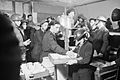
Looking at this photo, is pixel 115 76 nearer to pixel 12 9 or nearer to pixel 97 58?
pixel 97 58

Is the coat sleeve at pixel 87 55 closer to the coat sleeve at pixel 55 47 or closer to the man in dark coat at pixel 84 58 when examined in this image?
the man in dark coat at pixel 84 58

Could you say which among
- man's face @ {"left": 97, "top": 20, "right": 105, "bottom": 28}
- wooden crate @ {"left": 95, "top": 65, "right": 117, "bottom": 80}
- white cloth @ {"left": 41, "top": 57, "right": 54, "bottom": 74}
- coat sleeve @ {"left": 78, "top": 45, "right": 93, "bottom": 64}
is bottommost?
wooden crate @ {"left": 95, "top": 65, "right": 117, "bottom": 80}

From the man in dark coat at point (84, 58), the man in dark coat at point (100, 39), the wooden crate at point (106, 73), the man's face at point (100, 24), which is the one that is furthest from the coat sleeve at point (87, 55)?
the man's face at point (100, 24)

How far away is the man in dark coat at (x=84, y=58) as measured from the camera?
2.15 meters

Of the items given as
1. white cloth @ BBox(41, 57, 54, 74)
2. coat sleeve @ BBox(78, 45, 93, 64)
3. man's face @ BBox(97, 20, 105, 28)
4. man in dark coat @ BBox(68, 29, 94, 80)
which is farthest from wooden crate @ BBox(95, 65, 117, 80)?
man's face @ BBox(97, 20, 105, 28)

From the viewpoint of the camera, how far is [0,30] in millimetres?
254

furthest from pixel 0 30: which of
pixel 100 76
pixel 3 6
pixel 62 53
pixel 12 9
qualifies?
pixel 12 9

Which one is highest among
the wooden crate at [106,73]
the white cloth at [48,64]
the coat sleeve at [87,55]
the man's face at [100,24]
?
the man's face at [100,24]

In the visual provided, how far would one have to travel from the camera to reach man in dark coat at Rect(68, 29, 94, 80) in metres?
2.15

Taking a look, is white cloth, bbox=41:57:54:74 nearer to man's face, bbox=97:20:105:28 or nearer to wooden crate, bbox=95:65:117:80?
wooden crate, bbox=95:65:117:80

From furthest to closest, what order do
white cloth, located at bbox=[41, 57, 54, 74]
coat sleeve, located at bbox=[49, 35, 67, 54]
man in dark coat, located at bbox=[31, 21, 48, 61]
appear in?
1. man in dark coat, located at bbox=[31, 21, 48, 61]
2. coat sleeve, located at bbox=[49, 35, 67, 54]
3. white cloth, located at bbox=[41, 57, 54, 74]

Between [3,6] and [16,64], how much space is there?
13.1 ft

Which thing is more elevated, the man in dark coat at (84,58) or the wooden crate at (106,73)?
the man in dark coat at (84,58)

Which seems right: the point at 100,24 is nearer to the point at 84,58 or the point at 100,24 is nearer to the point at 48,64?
the point at 84,58
